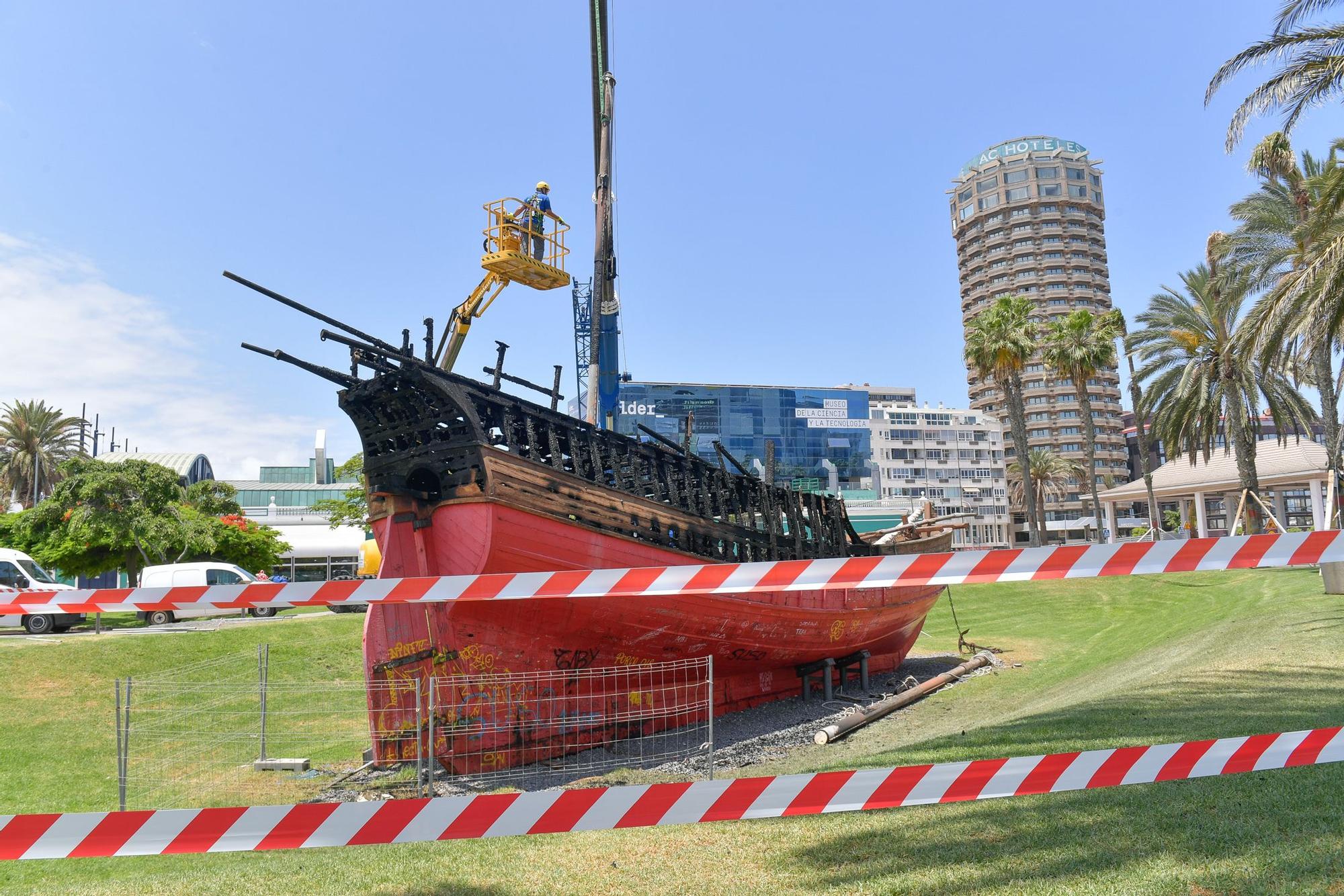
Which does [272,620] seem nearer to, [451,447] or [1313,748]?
[451,447]

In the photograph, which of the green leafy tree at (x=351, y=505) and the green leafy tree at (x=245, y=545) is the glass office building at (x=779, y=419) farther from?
the green leafy tree at (x=245, y=545)

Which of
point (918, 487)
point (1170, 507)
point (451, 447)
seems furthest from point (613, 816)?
point (1170, 507)

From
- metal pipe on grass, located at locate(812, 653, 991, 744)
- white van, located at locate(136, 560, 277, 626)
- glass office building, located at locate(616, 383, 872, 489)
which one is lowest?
metal pipe on grass, located at locate(812, 653, 991, 744)

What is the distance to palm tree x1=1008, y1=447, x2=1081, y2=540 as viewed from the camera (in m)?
76.6

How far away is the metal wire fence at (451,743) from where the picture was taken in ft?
28.8

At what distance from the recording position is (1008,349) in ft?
121

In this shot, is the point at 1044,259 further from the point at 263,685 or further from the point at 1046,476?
the point at 263,685

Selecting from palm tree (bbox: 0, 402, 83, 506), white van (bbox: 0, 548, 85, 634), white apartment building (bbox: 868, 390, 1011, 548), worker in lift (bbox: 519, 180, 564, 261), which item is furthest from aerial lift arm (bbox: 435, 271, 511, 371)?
white apartment building (bbox: 868, 390, 1011, 548)

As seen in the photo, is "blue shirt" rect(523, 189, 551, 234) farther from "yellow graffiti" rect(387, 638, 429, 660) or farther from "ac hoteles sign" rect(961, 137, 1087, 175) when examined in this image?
"ac hoteles sign" rect(961, 137, 1087, 175)

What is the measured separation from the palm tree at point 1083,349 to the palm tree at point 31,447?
56133 millimetres

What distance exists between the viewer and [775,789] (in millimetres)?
3395

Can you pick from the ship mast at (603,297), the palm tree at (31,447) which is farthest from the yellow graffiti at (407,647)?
the palm tree at (31,447)

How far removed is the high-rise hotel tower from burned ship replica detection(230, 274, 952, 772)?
93.2 meters

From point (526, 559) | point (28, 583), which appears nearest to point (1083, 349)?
point (526, 559)
